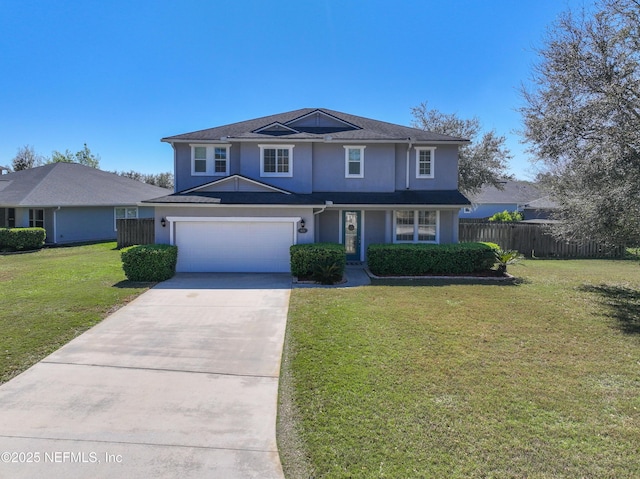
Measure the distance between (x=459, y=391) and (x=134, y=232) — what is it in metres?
19.5

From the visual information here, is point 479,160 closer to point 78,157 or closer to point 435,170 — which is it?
point 435,170

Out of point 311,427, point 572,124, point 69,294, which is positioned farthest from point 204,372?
point 572,124

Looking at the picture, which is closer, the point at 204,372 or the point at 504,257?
the point at 204,372

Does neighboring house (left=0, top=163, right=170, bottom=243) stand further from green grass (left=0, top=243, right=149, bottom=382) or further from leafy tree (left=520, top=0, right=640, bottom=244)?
leafy tree (left=520, top=0, right=640, bottom=244)

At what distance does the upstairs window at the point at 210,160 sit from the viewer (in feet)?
53.0

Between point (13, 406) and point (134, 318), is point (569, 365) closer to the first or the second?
point (13, 406)

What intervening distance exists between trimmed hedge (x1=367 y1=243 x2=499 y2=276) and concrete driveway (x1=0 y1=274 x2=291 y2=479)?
6.12 meters

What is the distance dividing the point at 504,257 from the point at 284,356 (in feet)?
32.6

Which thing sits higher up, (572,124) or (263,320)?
(572,124)

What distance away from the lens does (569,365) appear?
554cm

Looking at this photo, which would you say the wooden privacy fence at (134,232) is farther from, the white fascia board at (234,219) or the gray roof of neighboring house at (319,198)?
the white fascia board at (234,219)

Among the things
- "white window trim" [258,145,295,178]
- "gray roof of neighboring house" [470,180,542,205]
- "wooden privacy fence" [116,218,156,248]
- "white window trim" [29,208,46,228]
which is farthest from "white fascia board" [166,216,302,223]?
"gray roof of neighboring house" [470,180,542,205]

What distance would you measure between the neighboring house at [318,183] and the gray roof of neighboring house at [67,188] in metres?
10.4

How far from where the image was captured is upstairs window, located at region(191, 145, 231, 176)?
1614 cm
